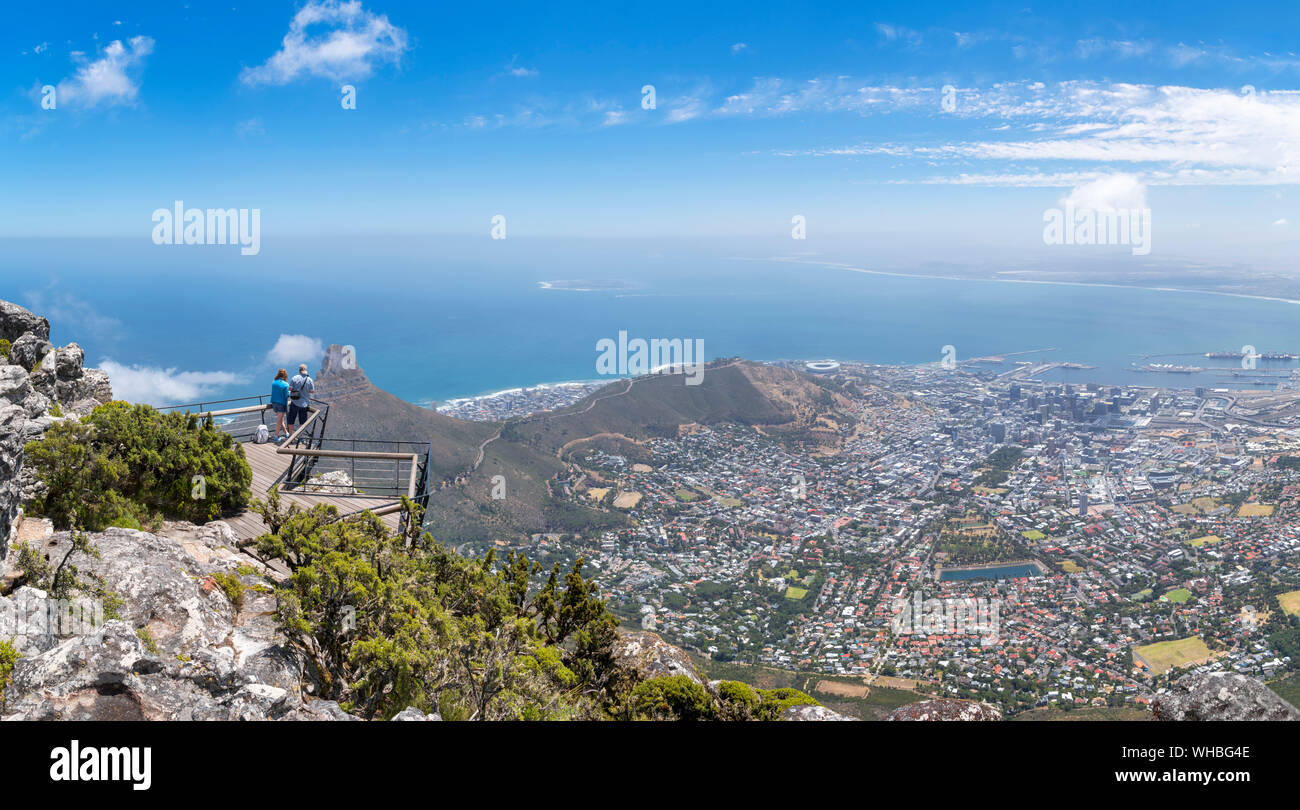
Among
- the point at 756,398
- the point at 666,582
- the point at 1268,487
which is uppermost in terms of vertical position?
the point at 756,398

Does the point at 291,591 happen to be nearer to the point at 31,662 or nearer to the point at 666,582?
the point at 31,662

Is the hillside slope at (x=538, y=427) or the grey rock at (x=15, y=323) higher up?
the grey rock at (x=15, y=323)

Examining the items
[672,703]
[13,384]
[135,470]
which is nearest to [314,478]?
[135,470]

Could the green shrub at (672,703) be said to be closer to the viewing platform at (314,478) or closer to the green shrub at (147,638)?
the green shrub at (147,638)

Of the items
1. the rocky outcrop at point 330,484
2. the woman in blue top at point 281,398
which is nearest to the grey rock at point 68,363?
the woman in blue top at point 281,398
